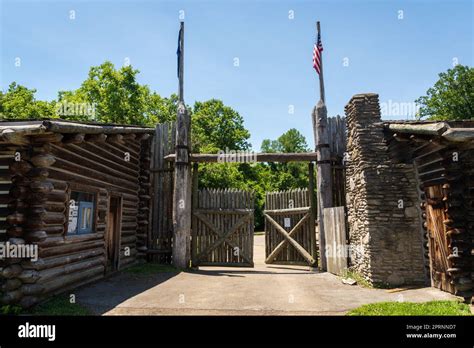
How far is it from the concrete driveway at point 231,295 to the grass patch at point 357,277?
9.5 inches

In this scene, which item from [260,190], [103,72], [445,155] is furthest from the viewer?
[260,190]

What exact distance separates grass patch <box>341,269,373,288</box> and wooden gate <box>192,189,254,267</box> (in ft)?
11.4

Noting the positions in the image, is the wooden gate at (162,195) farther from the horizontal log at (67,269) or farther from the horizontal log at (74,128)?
the horizontal log at (74,128)

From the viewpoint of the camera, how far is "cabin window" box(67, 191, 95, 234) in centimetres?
795

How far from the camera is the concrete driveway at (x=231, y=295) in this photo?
616 cm

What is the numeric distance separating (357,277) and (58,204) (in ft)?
25.7

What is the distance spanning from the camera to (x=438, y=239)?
739 centimetres

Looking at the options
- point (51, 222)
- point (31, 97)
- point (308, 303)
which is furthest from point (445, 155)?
point (31, 97)

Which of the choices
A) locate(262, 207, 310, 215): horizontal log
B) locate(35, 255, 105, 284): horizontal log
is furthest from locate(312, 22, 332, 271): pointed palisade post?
locate(35, 255, 105, 284): horizontal log

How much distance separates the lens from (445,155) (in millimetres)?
6590

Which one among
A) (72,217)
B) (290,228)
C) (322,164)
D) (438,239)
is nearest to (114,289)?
(72,217)

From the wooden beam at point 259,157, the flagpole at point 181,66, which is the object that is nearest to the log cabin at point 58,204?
the wooden beam at point 259,157

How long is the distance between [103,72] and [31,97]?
801 cm
